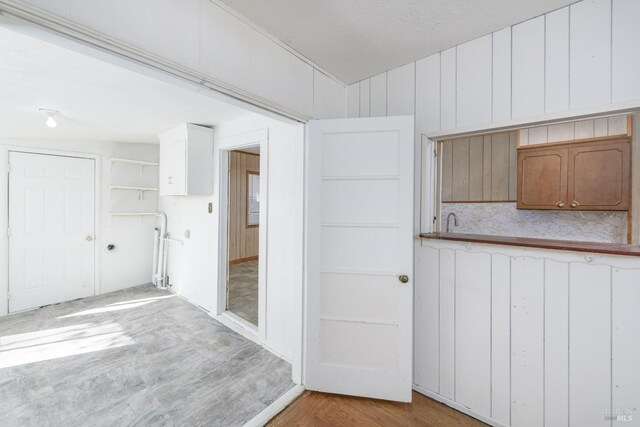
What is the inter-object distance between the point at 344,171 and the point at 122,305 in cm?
369

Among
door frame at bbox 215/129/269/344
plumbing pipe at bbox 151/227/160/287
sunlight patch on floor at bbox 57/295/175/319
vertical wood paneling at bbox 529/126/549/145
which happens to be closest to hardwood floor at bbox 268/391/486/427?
door frame at bbox 215/129/269/344

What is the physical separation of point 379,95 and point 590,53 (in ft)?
4.01

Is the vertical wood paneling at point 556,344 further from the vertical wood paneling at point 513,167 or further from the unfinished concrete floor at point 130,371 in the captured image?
the unfinished concrete floor at point 130,371

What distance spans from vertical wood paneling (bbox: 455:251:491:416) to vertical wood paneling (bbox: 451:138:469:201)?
94 centimetres

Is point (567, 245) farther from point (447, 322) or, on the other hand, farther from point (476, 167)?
point (476, 167)

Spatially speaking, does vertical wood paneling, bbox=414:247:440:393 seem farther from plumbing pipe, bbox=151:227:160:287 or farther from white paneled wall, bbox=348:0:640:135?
plumbing pipe, bbox=151:227:160:287

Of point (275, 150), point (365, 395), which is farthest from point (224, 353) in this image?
point (275, 150)

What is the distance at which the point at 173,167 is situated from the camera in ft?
10.9

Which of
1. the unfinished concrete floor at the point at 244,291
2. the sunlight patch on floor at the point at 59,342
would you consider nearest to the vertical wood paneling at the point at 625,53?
the unfinished concrete floor at the point at 244,291

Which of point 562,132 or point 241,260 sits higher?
point 562,132

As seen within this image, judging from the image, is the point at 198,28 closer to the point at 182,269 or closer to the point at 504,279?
the point at 504,279

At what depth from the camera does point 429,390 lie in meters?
1.90

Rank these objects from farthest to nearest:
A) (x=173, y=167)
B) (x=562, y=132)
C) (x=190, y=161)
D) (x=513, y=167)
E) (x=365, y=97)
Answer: (x=173, y=167), (x=190, y=161), (x=513, y=167), (x=365, y=97), (x=562, y=132)

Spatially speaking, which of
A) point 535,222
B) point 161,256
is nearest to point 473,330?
point 535,222
